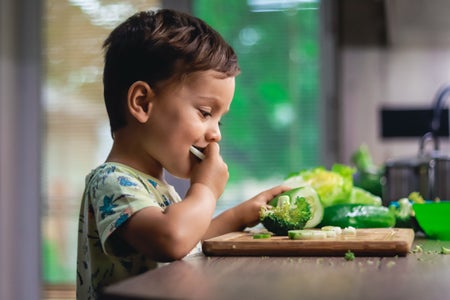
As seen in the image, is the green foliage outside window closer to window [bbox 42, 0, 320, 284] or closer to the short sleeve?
window [bbox 42, 0, 320, 284]

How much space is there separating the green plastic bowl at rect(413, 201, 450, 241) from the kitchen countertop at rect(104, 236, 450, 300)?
342 millimetres

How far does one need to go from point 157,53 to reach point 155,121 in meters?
0.11

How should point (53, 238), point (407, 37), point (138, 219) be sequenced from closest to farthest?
point (138, 219)
point (407, 37)
point (53, 238)

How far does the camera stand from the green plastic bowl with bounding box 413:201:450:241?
4.17 ft

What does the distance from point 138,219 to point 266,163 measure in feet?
9.09

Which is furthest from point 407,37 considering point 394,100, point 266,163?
point 266,163

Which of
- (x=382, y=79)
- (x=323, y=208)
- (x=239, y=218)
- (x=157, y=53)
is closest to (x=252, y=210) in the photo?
(x=239, y=218)

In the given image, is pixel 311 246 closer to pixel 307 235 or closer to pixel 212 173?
pixel 307 235

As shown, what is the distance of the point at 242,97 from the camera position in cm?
371

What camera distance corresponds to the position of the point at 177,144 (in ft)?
3.65

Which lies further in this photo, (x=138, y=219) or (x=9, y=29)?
(x=9, y=29)

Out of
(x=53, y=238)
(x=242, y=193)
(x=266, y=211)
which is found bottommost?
(x=53, y=238)

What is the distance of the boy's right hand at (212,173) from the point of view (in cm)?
106

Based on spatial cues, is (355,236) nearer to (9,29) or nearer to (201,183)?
(201,183)
